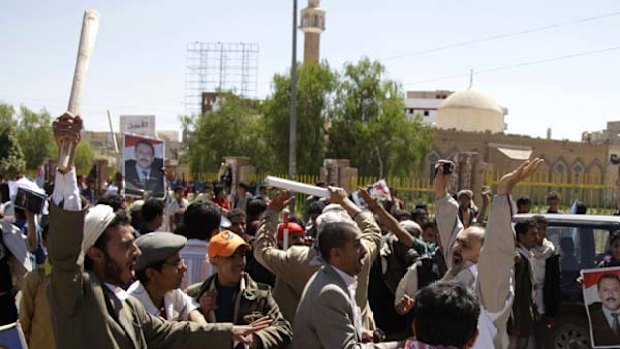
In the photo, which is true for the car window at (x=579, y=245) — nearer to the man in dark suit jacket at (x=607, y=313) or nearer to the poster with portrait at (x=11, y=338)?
the man in dark suit jacket at (x=607, y=313)

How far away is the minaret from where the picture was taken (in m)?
58.2

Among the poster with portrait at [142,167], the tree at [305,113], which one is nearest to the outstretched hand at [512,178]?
the poster with portrait at [142,167]

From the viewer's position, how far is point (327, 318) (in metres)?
3.58

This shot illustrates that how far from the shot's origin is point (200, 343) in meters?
3.43

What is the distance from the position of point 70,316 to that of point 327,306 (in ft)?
4.07

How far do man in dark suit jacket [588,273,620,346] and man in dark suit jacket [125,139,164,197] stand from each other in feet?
26.2

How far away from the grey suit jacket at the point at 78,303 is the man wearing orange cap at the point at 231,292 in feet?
2.90

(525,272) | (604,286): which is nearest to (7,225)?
(525,272)

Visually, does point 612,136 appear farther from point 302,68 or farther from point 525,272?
point 525,272

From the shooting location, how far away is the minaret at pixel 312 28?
58219mm

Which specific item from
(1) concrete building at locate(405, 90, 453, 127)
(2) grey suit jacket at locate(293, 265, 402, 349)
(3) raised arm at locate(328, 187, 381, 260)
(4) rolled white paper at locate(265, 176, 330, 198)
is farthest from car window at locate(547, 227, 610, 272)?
(1) concrete building at locate(405, 90, 453, 127)

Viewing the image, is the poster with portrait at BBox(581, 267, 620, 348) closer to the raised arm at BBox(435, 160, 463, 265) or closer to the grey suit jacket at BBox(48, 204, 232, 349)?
the raised arm at BBox(435, 160, 463, 265)

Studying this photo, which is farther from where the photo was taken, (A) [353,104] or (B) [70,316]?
(A) [353,104]

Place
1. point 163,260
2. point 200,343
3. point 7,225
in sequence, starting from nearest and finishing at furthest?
1. point 200,343
2. point 163,260
3. point 7,225
